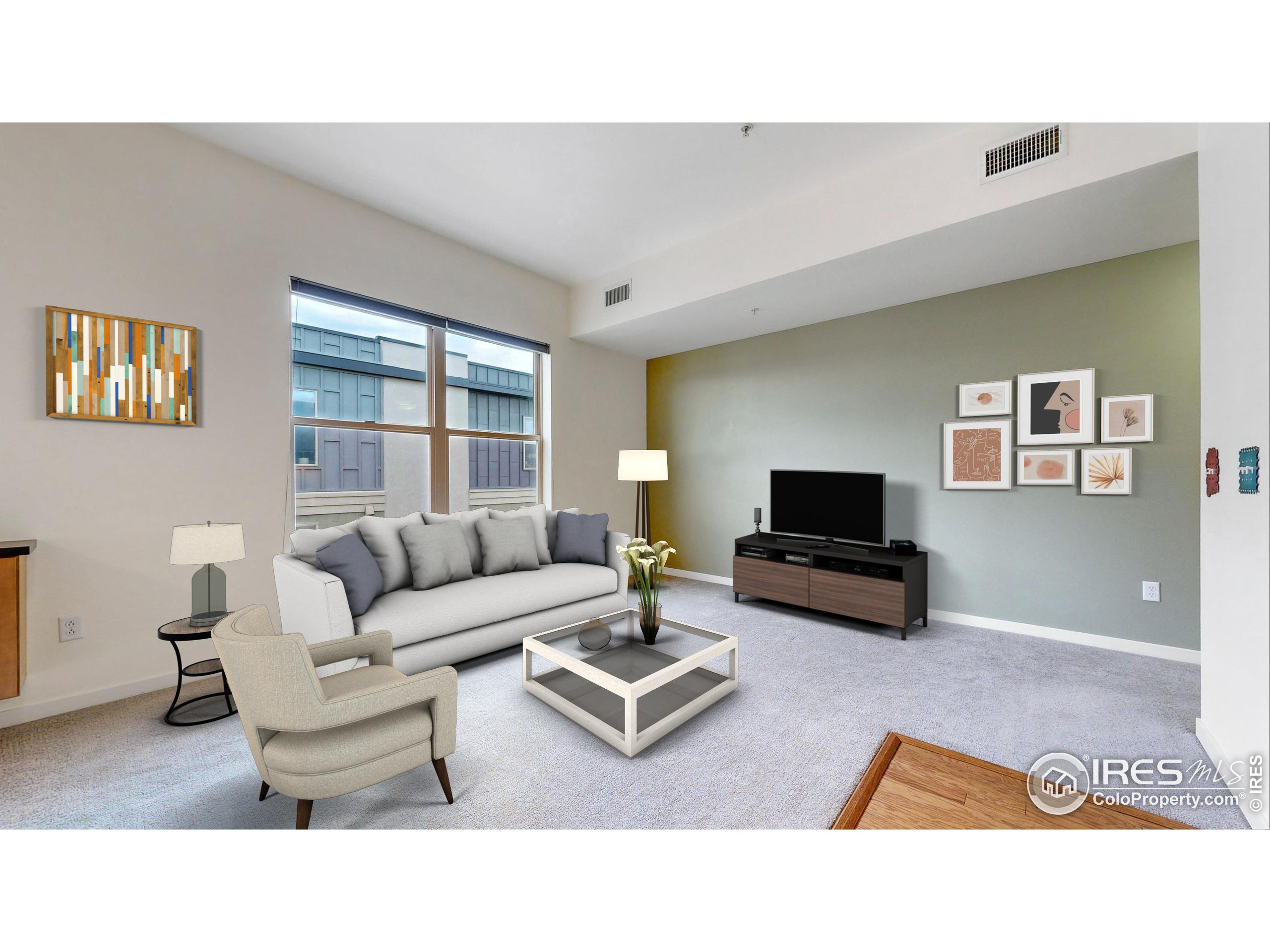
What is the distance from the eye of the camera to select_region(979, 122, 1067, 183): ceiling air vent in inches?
92.5

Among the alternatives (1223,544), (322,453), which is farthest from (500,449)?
(1223,544)

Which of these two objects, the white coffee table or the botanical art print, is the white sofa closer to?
the white coffee table

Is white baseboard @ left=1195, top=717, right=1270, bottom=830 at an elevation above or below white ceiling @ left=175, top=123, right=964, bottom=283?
below

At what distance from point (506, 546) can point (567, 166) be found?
250 centimetres

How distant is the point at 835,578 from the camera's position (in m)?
3.70

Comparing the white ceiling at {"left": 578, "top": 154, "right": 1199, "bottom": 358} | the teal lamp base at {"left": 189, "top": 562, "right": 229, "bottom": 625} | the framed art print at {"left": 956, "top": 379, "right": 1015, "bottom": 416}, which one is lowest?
the teal lamp base at {"left": 189, "top": 562, "right": 229, "bottom": 625}

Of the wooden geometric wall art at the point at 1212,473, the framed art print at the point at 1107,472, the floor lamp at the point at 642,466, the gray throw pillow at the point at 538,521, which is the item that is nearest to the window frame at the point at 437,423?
the gray throw pillow at the point at 538,521

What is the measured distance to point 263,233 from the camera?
2.98m

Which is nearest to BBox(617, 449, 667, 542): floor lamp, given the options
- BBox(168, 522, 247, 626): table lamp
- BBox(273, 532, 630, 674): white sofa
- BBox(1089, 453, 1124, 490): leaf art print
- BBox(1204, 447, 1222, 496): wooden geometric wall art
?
BBox(273, 532, 630, 674): white sofa

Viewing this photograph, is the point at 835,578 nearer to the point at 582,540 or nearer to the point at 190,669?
the point at 582,540

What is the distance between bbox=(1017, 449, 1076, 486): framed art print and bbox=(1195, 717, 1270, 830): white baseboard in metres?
1.57

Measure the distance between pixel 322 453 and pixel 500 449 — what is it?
1455 millimetres

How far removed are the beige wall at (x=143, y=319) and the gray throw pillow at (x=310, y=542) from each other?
59 cm
